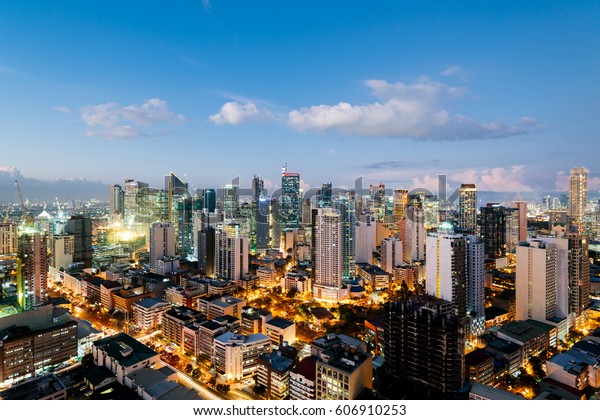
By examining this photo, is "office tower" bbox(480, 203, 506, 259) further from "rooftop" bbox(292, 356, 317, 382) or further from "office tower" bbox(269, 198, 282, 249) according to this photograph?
"rooftop" bbox(292, 356, 317, 382)

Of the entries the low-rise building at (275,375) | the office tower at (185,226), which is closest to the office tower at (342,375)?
the low-rise building at (275,375)

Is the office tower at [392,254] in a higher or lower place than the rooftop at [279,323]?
higher

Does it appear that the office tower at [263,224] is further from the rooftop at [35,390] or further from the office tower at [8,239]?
the rooftop at [35,390]

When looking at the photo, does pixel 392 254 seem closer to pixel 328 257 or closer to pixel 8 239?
pixel 328 257

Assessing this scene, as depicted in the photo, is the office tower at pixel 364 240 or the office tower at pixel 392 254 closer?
the office tower at pixel 392 254
